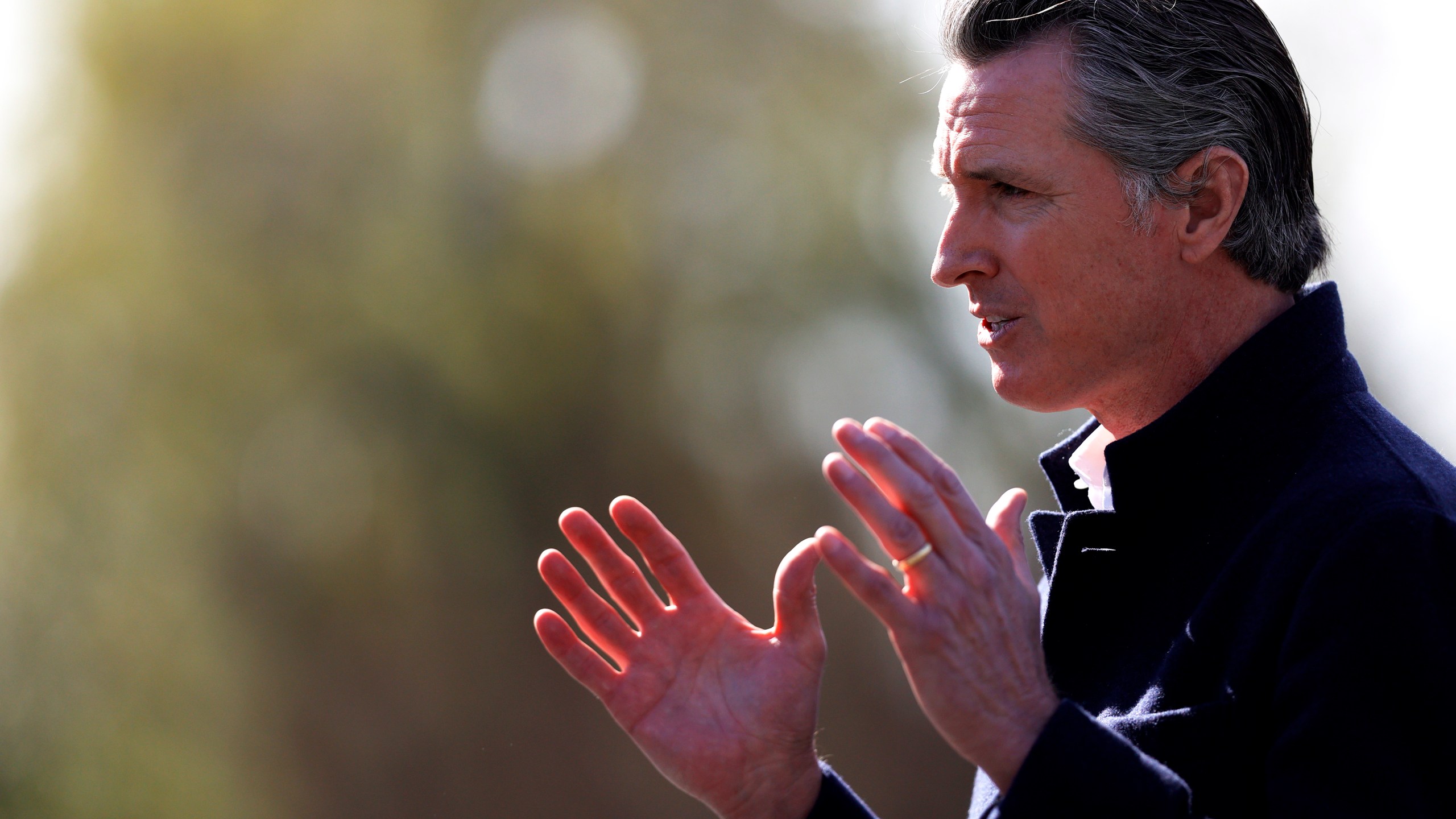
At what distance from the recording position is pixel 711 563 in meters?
7.84

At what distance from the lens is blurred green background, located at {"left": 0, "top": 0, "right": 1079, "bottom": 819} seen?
6.75 m

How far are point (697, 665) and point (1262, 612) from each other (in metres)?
0.91

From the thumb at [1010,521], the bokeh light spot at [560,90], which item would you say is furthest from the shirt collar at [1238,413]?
the bokeh light spot at [560,90]

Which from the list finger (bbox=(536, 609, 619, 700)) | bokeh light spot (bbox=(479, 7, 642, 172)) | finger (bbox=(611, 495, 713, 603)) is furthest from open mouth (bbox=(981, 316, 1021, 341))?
bokeh light spot (bbox=(479, 7, 642, 172))

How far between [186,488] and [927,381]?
217 inches

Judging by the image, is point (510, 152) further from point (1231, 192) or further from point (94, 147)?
point (1231, 192)

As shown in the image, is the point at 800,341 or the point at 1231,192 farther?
the point at 800,341

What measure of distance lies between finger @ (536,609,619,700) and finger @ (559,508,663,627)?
102 millimetres

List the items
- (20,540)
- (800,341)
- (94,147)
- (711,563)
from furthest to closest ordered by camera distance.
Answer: (800,341)
(711,563)
(94,147)
(20,540)

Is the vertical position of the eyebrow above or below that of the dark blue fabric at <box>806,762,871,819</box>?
above

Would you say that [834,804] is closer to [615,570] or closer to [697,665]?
[697,665]

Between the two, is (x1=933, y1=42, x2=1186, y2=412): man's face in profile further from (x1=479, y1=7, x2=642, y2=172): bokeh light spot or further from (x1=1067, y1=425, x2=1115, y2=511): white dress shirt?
(x1=479, y1=7, x2=642, y2=172): bokeh light spot

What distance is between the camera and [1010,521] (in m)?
1.68

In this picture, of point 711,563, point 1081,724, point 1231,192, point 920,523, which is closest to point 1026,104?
point 1231,192
